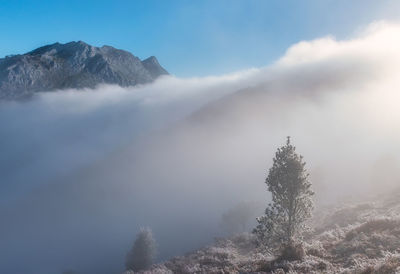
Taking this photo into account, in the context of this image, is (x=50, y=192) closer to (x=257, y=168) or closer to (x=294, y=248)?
(x=257, y=168)

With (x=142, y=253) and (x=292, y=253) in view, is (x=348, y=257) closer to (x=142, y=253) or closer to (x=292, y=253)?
(x=292, y=253)

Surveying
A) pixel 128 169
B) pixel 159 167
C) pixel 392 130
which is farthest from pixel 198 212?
pixel 392 130

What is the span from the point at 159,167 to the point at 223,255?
154 m

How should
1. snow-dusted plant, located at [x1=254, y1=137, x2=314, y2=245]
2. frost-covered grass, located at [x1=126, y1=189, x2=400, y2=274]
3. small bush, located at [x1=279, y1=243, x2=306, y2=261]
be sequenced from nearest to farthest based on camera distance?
frost-covered grass, located at [x1=126, y1=189, x2=400, y2=274] < small bush, located at [x1=279, y1=243, x2=306, y2=261] < snow-dusted plant, located at [x1=254, y1=137, x2=314, y2=245]

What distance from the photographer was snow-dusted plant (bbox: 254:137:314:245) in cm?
2658

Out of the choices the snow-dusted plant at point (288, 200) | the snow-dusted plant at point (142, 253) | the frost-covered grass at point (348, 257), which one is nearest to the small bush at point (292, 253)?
the frost-covered grass at point (348, 257)

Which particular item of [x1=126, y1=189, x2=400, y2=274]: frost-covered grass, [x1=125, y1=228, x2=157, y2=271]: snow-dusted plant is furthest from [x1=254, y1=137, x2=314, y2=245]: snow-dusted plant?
[x1=125, y1=228, x2=157, y2=271]: snow-dusted plant

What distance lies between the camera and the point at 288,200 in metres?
27.2

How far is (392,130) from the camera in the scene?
577 feet

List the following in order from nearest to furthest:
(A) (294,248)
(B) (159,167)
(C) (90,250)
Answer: (A) (294,248)
(C) (90,250)
(B) (159,167)

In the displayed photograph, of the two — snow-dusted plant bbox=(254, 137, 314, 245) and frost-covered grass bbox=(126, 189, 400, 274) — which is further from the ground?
snow-dusted plant bbox=(254, 137, 314, 245)

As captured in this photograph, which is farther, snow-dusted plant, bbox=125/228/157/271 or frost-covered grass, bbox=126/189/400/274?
snow-dusted plant, bbox=125/228/157/271

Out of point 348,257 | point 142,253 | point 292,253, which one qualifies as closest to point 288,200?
point 292,253

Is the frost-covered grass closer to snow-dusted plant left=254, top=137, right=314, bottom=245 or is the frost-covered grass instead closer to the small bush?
the small bush
